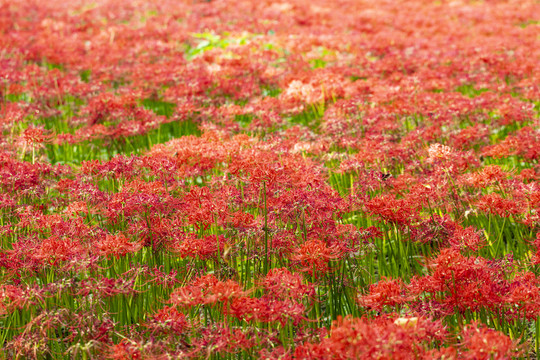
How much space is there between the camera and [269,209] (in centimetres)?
479

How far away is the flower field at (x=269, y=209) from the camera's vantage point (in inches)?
136

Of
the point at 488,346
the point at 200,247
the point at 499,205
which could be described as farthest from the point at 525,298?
the point at 200,247

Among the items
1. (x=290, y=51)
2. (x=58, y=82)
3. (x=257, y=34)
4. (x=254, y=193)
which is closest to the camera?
(x=254, y=193)

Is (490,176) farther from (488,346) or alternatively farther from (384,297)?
(488,346)

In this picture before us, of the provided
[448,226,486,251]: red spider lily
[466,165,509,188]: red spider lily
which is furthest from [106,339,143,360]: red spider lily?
[466,165,509,188]: red spider lily

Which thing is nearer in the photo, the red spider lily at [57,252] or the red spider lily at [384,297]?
the red spider lily at [384,297]

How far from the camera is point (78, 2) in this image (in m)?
17.7

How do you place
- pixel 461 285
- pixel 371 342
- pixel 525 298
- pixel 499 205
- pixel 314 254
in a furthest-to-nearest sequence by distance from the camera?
pixel 499 205 → pixel 314 254 → pixel 461 285 → pixel 525 298 → pixel 371 342

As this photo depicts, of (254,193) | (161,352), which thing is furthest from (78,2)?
(161,352)

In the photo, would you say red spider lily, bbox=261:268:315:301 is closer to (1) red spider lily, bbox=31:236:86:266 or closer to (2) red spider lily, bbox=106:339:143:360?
(2) red spider lily, bbox=106:339:143:360

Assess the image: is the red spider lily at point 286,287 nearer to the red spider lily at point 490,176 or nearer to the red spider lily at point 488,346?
the red spider lily at point 488,346

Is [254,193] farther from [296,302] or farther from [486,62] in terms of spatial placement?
[486,62]

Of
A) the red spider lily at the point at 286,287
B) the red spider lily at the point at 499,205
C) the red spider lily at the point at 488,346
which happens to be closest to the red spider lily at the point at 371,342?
the red spider lily at the point at 488,346

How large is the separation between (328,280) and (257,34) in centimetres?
1031
